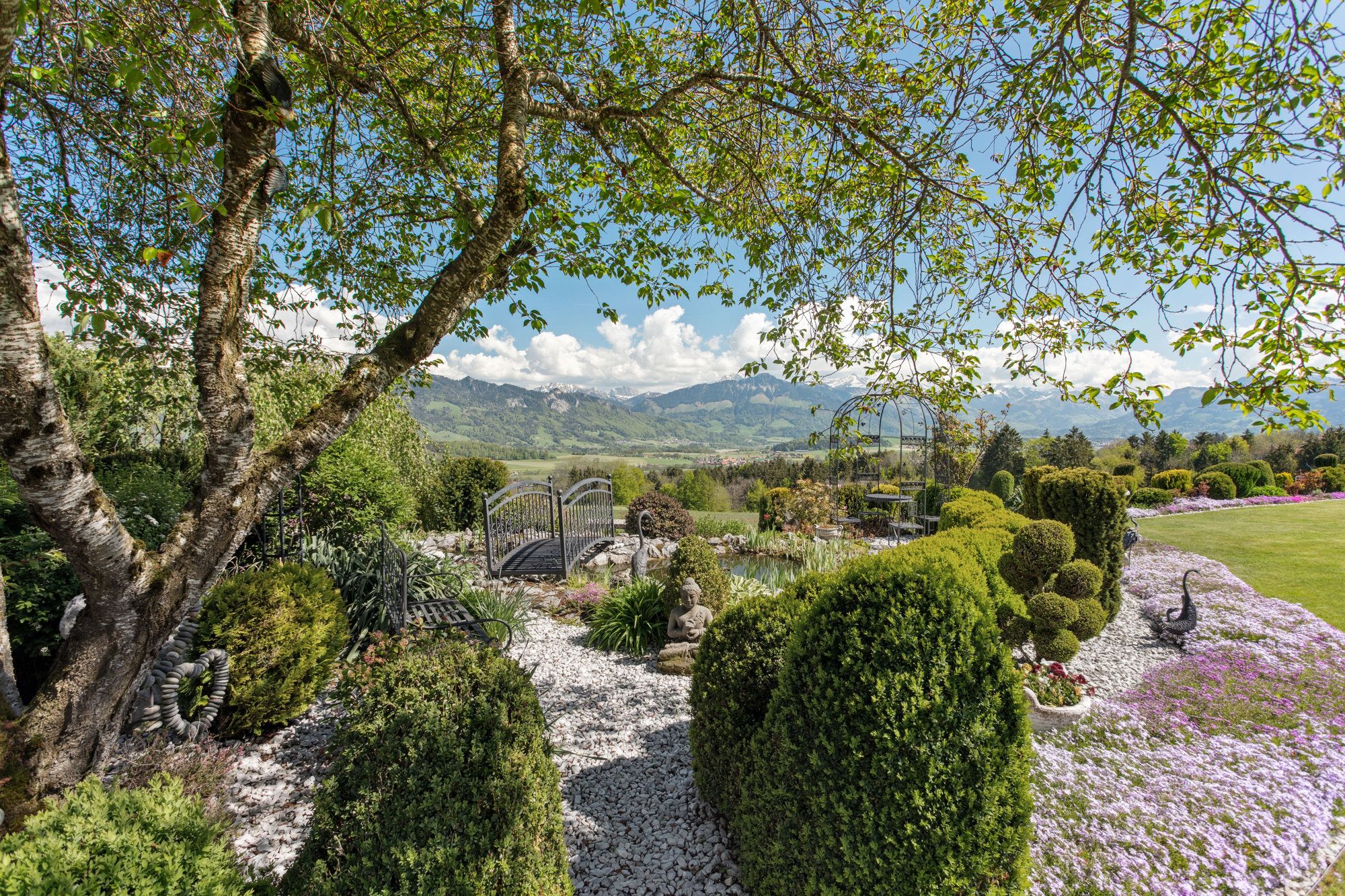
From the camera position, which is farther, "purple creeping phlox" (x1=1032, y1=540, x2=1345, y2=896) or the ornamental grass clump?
the ornamental grass clump

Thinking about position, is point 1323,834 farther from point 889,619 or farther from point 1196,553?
point 1196,553

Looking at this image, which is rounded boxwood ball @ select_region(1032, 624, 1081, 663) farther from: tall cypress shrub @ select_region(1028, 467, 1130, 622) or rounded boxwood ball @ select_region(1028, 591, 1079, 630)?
tall cypress shrub @ select_region(1028, 467, 1130, 622)

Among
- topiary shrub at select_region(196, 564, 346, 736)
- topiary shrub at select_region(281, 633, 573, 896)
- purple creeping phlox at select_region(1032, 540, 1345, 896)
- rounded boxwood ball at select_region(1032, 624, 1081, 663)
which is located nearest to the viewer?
topiary shrub at select_region(281, 633, 573, 896)

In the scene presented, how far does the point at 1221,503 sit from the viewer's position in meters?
16.4

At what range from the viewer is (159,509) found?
5160 mm

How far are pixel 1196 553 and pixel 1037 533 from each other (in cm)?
781

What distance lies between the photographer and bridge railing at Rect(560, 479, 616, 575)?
8562 millimetres

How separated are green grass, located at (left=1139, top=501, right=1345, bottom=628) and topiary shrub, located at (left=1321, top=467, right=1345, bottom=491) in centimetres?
445

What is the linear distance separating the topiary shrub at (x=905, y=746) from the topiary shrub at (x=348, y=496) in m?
6.03

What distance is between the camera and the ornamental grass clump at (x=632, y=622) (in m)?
5.91

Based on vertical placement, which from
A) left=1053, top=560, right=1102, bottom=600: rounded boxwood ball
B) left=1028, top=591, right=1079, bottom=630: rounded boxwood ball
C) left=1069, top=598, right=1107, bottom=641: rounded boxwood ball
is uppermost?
left=1053, top=560, right=1102, bottom=600: rounded boxwood ball

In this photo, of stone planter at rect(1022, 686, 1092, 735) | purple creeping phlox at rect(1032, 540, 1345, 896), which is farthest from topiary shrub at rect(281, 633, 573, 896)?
stone planter at rect(1022, 686, 1092, 735)

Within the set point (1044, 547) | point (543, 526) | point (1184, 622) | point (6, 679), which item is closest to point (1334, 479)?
point (1184, 622)

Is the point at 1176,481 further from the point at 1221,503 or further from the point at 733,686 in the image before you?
the point at 733,686
